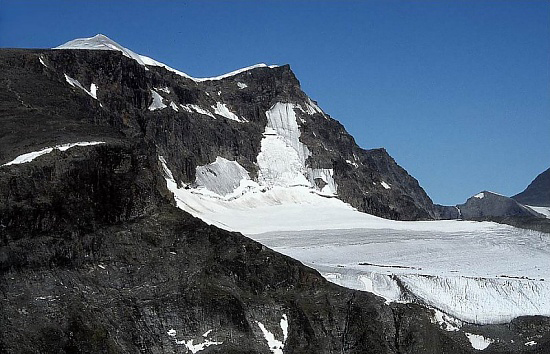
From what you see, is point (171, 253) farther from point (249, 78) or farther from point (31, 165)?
point (249, 78)

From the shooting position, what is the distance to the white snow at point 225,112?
96600 millimetres

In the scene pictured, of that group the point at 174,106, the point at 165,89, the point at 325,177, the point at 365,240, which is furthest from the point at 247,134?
the point at 365,240

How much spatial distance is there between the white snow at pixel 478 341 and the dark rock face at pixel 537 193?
103 m

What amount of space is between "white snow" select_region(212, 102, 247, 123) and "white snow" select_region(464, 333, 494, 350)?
57.0 metres

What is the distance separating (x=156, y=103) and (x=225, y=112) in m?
15.3

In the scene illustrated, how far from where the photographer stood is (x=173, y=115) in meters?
82.9

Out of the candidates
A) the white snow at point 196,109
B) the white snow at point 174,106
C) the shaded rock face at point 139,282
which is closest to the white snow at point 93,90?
the white snow at point 174,106

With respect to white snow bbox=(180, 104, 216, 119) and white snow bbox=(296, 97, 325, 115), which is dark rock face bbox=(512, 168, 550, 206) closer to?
white snow bbox=(296, 97, 325, 115)

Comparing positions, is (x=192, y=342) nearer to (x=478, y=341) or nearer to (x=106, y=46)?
(x=478, y=341)

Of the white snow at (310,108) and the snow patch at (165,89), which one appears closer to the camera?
the snow patch at (165,89)

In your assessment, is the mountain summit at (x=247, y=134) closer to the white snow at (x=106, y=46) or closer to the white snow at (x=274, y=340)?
the white snow at (x=106, y=46)

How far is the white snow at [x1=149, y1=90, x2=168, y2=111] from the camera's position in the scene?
82.9 metres

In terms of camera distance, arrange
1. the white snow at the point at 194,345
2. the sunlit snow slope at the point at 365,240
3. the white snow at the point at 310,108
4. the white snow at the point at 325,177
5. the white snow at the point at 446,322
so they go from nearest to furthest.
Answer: the white snow at the point at 194,345
the white snow at the point at 446,322
the sunlit snow slope at the point at 365,240
the white snow at the point at 325,177
the white snow at the point at 310,108

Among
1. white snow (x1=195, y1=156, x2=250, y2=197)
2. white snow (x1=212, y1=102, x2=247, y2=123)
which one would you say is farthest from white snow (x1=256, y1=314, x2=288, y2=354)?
white snow (x1=212, y1=102, x2=247, y2=123)
